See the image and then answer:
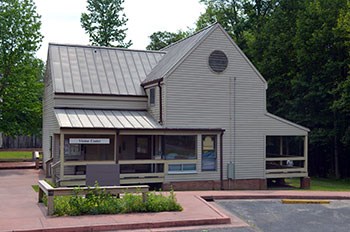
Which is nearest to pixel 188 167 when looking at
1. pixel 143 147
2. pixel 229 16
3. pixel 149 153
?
pixel 149 153

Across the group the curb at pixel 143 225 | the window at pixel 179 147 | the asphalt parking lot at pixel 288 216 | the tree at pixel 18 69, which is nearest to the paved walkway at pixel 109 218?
the curb at pixel 143 225

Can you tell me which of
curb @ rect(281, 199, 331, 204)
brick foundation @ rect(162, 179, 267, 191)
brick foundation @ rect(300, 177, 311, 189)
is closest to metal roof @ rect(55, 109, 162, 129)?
brick foundation @ rect(162, 179, 267, 191)

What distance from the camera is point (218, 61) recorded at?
73.8 ft

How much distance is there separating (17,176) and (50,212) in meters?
12.5

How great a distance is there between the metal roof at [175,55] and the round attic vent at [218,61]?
3.40 ft

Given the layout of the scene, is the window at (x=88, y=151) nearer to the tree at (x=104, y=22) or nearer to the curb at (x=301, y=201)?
the curb at (x=301, y=201)

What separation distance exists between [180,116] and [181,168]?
247cm

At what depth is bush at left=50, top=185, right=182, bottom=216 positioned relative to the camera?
12.5 m

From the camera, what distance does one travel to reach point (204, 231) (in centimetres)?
1151

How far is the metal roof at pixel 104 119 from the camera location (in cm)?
1952

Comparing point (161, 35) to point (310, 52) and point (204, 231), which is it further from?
point (204, 231)

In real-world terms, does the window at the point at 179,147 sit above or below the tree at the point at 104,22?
below

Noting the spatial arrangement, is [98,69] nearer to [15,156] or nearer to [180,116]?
[180,116]

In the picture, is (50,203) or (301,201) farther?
(301,201)
